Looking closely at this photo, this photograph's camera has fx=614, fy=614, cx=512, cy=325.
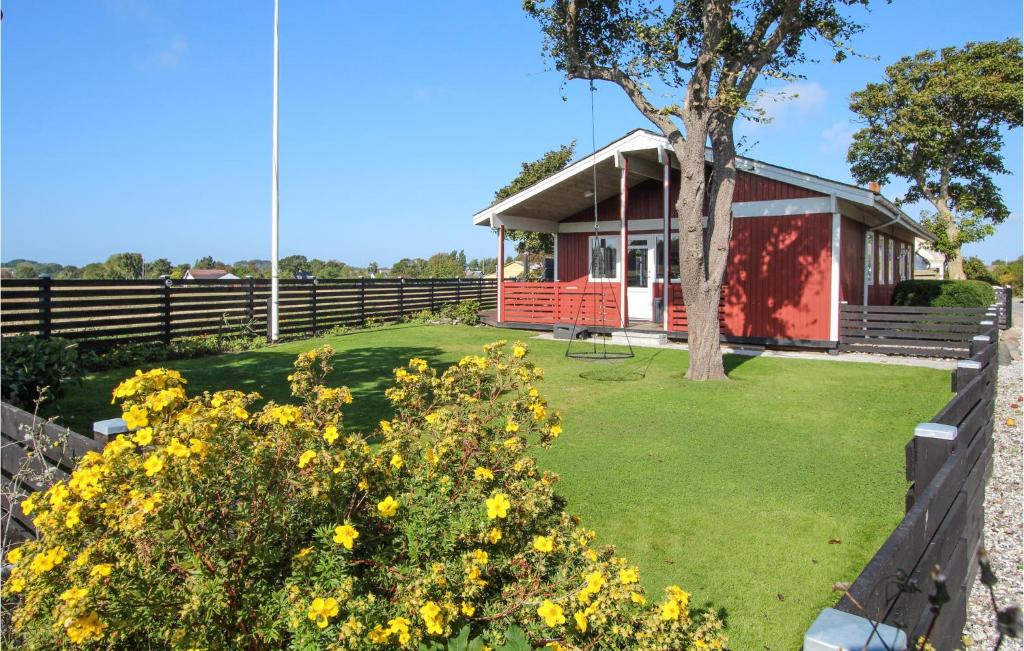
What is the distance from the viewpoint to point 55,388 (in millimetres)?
5867

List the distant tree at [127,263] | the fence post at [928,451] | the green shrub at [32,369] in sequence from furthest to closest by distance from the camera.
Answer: the distant tree at [127,263]
the green shrub at [32,369]
the fence post at [928,451]

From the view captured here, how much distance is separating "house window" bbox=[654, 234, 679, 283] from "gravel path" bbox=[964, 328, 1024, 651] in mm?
7645

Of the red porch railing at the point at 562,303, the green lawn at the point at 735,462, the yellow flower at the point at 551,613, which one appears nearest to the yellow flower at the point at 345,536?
the yellow flower at the point at 551,613

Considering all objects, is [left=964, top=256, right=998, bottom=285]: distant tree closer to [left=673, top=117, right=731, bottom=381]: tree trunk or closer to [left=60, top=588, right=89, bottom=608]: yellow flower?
[left=673, top=117, right=731, bottom=381]: tree trunk

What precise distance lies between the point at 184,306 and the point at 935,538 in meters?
13.2

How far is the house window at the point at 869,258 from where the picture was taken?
50.1 ft

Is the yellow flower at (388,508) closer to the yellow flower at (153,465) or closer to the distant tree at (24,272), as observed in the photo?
the yellow flower at (153,465)

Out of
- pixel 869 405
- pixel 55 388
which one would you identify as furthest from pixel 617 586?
pixel 869 405

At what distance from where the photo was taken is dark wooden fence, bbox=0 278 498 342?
10.1 m

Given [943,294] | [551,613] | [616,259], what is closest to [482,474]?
[551,613]

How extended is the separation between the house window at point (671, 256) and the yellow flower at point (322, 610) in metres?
13.4

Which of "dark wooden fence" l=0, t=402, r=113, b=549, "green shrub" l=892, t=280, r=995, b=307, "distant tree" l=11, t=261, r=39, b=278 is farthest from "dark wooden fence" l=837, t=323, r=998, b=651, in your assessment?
"green shrub" l=892, t=280, r=995, b=307

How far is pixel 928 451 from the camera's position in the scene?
9.00ft

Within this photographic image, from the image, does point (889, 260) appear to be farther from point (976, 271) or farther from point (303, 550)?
point (976, 271)
